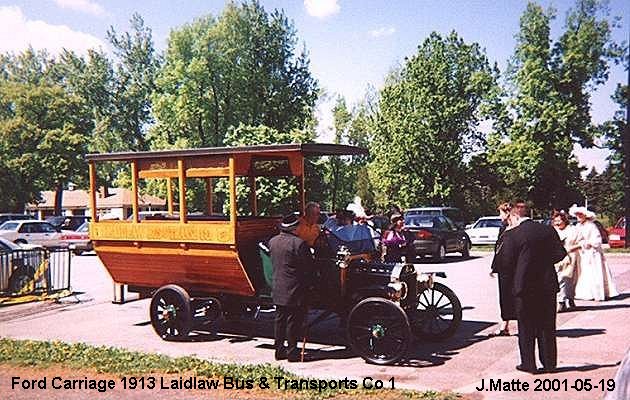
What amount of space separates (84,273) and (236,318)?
28.8 feet

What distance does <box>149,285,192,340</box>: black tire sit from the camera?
786 cm

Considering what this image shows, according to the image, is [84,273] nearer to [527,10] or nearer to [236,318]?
[236,318]

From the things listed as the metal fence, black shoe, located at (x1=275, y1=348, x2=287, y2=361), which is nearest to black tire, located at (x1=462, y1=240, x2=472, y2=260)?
the metal fence

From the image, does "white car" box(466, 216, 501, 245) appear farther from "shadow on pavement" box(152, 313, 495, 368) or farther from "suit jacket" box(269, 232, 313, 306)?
"suit jacket" box(269, 232, 313, 306)

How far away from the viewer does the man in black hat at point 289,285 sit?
6773mm

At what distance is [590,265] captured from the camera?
408 inches

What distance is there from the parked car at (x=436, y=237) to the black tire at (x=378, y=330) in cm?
1124

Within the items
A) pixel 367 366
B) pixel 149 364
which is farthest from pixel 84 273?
pixel 367 366

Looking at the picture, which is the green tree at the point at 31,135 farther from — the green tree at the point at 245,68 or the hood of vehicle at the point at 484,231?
the hood of vehicle at the point at 484,231

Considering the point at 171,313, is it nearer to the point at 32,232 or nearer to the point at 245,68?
the point at 245,68

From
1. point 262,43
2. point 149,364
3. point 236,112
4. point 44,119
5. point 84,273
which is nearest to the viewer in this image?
point 149,364

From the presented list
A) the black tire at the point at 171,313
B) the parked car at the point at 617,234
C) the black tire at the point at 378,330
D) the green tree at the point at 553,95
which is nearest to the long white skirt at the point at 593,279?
the green tree at the point at 553,95

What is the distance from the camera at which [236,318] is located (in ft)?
29.9

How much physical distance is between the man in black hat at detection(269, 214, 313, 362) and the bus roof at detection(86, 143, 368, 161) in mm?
1041
